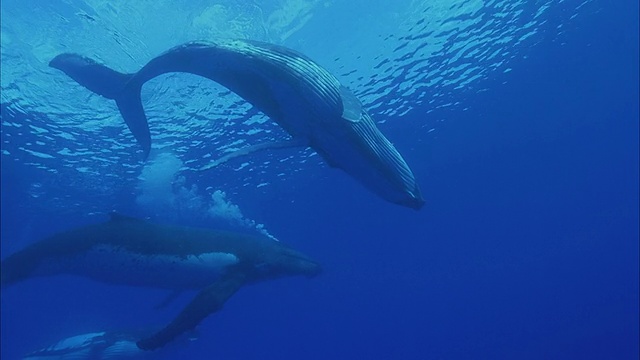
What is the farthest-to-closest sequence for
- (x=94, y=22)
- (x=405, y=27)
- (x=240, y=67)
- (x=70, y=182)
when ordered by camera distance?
(x=70, y=182), (x=405, y=27), (x=94, y=22), (x=240, y=67)

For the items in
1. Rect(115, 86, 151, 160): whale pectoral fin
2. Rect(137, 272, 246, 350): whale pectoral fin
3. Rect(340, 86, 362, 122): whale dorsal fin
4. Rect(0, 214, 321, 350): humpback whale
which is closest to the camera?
Rect(340, 86, 362, 122): whale dorsal fin

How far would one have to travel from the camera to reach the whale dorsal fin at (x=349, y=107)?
4.52 metres

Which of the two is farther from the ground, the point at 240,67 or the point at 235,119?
the point at 235,119

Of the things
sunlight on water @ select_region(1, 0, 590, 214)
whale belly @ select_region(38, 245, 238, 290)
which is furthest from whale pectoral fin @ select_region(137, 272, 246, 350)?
sunlight on water @ select_region(1, 0, 590, 214)

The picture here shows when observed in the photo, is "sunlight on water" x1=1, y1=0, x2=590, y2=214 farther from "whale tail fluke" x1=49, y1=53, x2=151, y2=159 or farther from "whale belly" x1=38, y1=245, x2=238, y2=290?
"whale belly" x1=38, y1=245, x2=238, y2=290

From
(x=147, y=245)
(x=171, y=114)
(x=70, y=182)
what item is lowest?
(x=147, y=245)

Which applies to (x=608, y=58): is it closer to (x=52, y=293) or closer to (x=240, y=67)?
(x=240, y=67)

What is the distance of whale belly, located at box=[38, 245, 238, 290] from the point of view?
25.8 ft

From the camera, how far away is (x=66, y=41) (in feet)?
34.5

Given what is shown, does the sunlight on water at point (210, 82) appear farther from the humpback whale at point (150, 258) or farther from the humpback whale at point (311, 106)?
the humpback whale at point (311, 106)

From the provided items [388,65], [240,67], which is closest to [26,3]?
[240,67]

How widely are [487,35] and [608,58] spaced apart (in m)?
13.2

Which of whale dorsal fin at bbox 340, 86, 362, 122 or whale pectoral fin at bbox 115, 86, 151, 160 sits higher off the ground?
whale pectoral fin at bbox 115, 86, 151, 160

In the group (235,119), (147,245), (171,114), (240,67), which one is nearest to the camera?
(240,67)
